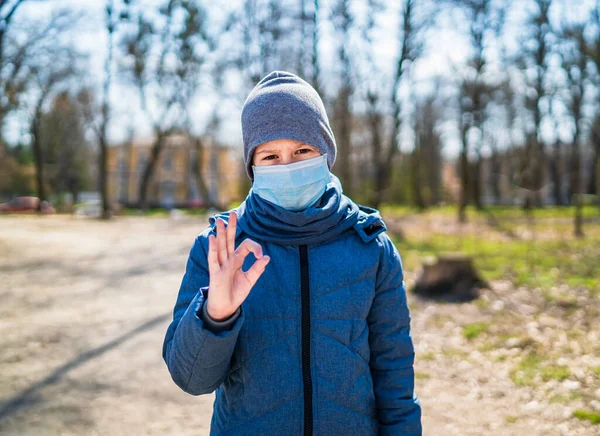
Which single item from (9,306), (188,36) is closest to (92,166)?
(188,36)

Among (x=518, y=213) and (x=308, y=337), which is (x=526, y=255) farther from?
(x=518, y=213)

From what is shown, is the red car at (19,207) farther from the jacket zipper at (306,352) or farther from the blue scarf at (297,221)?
the jacket zipper at (306,352)

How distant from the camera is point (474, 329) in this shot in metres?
6.23

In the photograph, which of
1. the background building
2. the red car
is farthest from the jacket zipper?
the background building

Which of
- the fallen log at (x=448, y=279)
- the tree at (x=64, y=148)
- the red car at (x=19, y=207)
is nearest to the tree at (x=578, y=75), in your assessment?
the fallen log at (x=448, y=279)

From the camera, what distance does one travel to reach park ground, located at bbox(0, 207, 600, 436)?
13.4 ft

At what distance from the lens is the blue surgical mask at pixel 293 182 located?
1.89 m

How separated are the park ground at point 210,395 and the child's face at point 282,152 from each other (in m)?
2.77

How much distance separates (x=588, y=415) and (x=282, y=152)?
3.48 m

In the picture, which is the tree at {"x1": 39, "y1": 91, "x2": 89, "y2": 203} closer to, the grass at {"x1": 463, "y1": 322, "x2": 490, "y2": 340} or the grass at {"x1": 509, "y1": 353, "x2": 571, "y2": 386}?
the grass at {"x1": 463, "y1": 322, "x2": 490, "y2": 340}

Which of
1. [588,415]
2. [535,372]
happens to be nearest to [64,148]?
[535,372]

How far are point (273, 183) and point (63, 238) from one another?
16.3 m

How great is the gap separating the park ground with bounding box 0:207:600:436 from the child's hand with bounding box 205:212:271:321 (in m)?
2.82

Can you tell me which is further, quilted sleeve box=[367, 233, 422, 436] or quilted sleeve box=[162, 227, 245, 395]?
quilted sleeve box=[367, 233, 422, 436]
